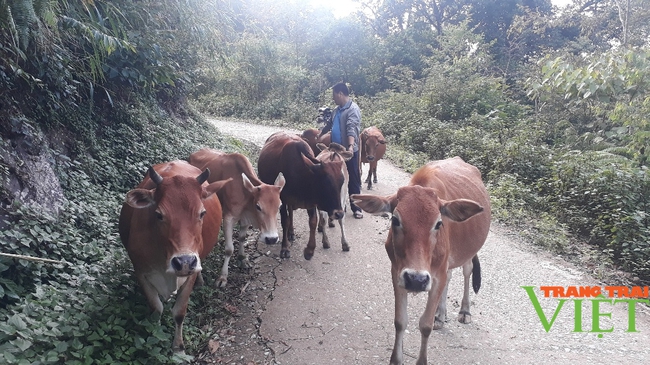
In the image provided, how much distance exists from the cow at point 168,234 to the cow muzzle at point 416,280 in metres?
1.58

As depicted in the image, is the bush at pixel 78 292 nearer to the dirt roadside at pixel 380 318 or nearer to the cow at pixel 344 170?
the dirt roadside at pixel 380 318

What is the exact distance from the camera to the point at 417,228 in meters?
3.12

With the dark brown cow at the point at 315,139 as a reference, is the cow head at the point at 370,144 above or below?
below

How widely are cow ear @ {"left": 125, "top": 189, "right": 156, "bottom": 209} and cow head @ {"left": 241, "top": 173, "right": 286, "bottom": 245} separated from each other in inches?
63.1

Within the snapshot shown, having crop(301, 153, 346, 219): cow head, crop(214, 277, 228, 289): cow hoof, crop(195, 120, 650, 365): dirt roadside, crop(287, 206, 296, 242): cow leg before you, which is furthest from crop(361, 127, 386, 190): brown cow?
crop(214, 277, 228, 289): cow hoof

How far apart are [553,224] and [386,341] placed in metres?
4.70

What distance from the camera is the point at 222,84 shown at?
26.8 meters

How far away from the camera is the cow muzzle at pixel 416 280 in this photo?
2.93 metres

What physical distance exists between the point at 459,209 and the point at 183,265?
2.14m

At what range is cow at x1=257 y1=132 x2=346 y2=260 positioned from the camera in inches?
231

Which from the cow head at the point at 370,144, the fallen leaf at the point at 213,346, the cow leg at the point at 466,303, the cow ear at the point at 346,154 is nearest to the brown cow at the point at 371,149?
the cow head at the point at 370,144

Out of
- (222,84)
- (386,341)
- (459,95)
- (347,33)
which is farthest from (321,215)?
(347,33)

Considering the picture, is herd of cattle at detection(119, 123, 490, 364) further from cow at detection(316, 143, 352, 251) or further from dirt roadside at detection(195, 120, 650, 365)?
cow at detection(316, 143, 352, 251)

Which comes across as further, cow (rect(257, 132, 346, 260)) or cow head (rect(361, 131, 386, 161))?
cow head (rect(361, 131, 386, 161))
